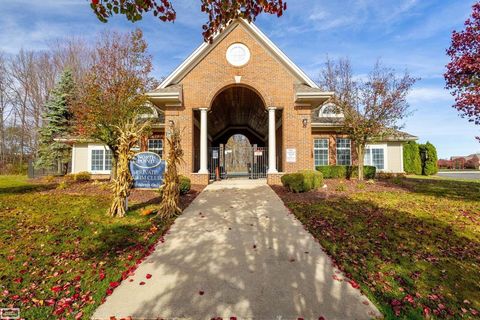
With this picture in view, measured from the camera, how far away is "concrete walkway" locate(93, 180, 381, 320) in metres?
3.15

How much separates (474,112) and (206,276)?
980 centimetres

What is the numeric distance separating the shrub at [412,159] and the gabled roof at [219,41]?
1672 cm

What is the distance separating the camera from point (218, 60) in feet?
48.4

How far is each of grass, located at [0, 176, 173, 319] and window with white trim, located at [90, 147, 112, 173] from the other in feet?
35.8

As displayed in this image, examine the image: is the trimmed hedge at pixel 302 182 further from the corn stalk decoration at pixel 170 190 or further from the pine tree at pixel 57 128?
the pine tree at pixel 57 128

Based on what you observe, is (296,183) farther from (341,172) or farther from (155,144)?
(155,144)

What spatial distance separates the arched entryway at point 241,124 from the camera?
15.3 meters

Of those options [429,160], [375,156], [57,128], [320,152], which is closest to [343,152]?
[320,152]

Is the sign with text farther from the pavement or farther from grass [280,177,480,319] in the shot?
the pavement

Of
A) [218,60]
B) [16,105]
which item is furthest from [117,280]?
[16,105]

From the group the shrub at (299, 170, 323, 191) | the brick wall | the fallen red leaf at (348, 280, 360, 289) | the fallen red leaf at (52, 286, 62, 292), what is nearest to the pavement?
the brick wall

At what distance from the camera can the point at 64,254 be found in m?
4.80

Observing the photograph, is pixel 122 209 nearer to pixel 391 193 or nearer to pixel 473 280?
pixel 473 280

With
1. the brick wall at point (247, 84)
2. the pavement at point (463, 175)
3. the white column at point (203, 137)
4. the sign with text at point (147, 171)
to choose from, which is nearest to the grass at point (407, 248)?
the sign with text at point (147, 171)
